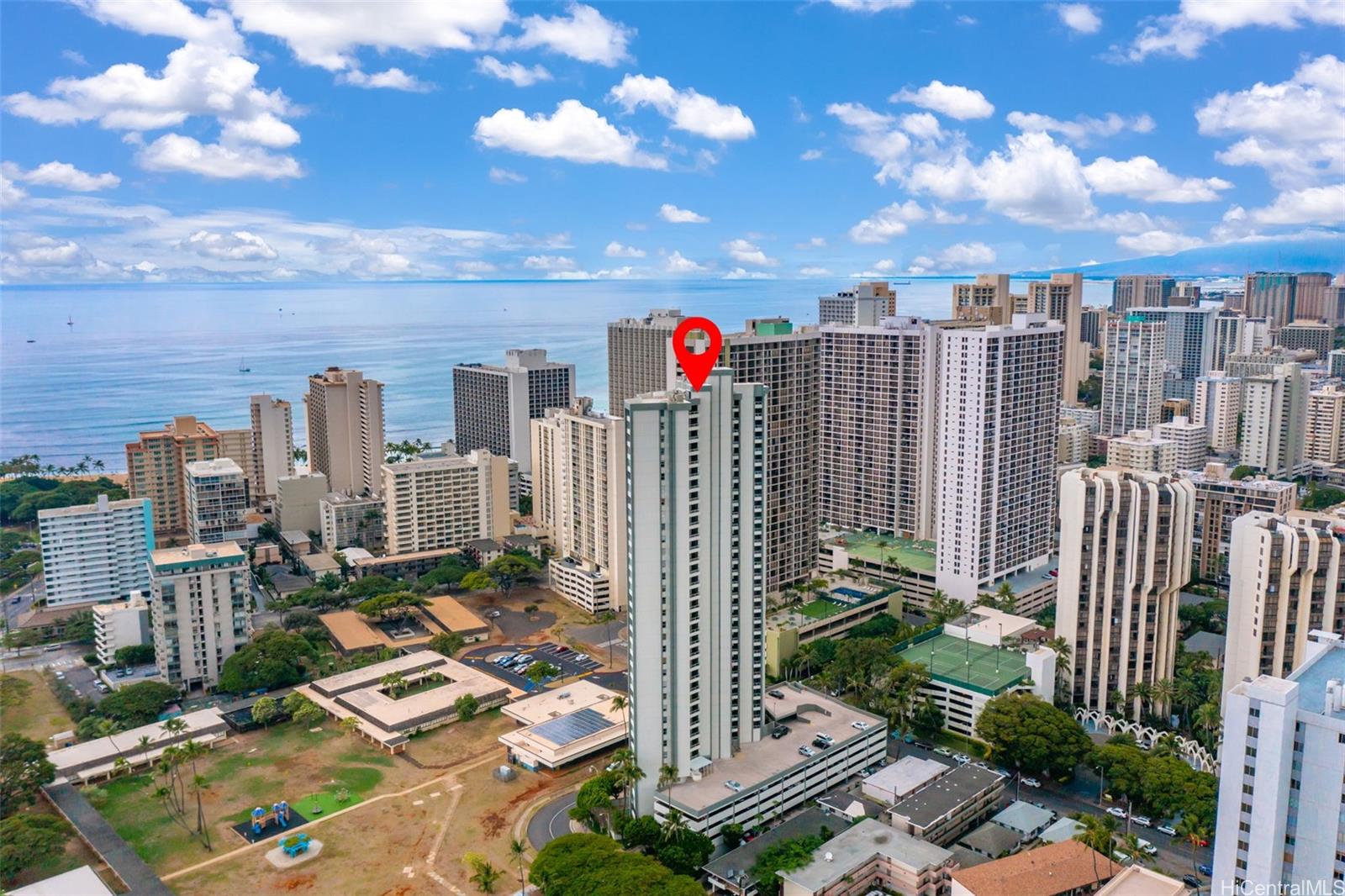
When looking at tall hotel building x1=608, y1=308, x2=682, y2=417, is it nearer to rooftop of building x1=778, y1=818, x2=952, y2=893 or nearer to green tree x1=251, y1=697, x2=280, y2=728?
green tree x1=251, y1=697, x2=280, y2=728

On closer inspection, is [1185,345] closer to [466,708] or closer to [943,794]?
[943,794]

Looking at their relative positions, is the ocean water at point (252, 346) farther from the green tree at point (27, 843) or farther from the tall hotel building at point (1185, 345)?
the green tree at point (27, 843)

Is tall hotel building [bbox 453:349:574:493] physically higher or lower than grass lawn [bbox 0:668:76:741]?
higher

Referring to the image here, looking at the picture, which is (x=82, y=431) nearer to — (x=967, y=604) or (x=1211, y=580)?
(x=967, y=604)

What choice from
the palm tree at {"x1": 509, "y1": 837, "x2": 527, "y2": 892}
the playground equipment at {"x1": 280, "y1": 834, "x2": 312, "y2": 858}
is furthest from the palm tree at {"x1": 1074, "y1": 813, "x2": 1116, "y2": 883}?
the playground equipment at {"x1": 280, "y1": 834, "x2": 312, "y2": 858}

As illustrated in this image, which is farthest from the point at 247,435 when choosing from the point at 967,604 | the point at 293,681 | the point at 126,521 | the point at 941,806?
the point at 941,806

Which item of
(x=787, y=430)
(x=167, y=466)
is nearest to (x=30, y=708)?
(x=167, y=466)

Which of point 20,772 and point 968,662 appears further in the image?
point 968,662
